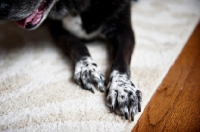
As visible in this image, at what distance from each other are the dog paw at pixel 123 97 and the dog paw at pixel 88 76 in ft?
0.19

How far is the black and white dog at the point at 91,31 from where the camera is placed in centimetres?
89

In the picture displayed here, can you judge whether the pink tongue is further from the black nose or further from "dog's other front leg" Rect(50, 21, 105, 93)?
"dog's other front leg" Rect(50, 21, 105, 93)

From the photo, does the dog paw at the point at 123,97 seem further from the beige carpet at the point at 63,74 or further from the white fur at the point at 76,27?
the white fur at the point at 76,27

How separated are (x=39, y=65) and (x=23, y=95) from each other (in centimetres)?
25

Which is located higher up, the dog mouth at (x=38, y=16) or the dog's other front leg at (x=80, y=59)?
the dog mouth at (x=38, y=16)

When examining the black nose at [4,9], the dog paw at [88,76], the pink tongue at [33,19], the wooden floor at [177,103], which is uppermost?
the black nose at [4,9]

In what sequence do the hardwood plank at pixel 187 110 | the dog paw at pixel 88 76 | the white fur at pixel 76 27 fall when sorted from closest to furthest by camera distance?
the hardwood plank at pixel 187 110 → the dog paw at pixel 88 76 → the white fur at pixel 76 27

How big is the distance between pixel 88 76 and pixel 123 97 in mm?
221

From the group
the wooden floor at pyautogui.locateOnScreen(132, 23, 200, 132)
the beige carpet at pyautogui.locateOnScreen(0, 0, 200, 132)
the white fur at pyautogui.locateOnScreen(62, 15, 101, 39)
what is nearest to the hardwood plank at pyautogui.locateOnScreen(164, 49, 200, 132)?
the wooden floor at pyautogui.locateOnScreen(132, 23, 200, 132)

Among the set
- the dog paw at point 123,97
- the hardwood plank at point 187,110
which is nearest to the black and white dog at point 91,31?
the dog paw at point 123,97

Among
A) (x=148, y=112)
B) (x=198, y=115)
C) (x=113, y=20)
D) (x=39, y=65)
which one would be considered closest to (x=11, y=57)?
(x=39, y=65)

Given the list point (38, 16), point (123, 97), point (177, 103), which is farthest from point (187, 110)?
point (38, 16)

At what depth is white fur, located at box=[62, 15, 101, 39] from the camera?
122 centimetres

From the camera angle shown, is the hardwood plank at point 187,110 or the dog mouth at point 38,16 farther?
the dog mouth at point 38,16
